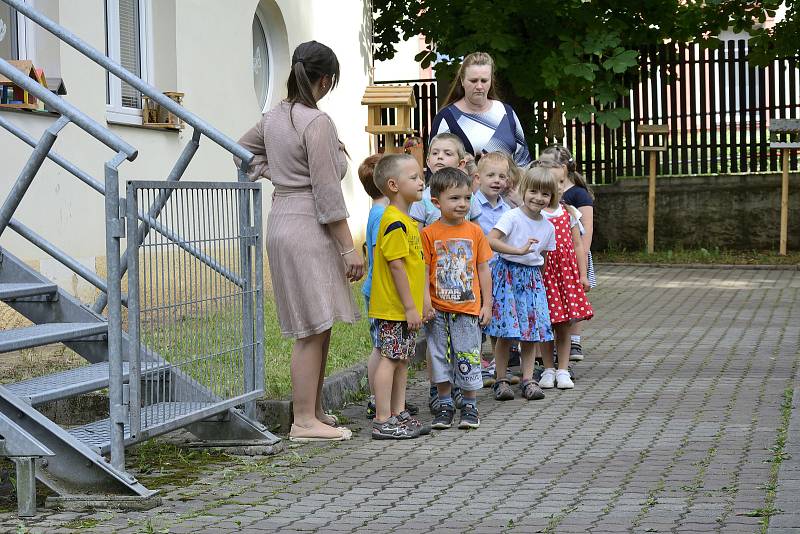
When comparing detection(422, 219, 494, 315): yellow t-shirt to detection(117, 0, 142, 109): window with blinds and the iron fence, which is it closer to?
detection(117, 0, 142, 109): window with blinds

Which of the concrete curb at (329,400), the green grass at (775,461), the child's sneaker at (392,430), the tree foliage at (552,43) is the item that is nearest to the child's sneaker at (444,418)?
the child's sneaker at (392,430)

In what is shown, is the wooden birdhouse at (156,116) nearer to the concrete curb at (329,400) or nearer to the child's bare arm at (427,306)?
the concrete curb at (329,400)

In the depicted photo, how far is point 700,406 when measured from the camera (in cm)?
722

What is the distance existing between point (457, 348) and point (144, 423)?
2.13 meters

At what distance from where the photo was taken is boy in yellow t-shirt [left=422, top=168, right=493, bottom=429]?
22.7 ft

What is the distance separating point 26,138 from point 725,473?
149 inches

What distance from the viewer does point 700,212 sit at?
1909 centimetres

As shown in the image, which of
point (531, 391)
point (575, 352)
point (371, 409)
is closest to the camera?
point (371, 409)

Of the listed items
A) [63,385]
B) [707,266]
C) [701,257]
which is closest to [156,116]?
[63,385]

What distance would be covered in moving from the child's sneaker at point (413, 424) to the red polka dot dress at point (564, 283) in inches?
68.1

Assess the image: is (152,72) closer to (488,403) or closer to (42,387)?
(488,403)

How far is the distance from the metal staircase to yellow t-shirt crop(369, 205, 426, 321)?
649mm

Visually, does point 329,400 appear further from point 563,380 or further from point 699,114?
point 699,114

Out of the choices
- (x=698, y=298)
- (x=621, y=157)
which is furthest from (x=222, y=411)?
(x=621, y=157)
